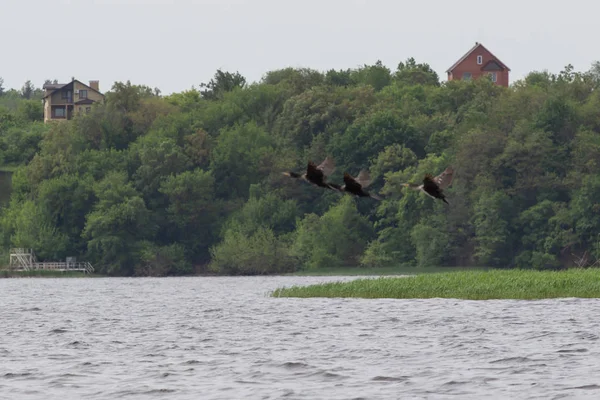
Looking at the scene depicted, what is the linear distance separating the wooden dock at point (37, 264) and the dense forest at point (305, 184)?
A: 3.00ft

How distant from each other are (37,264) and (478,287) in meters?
80.3

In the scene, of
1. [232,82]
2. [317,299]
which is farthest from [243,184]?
[317,299]

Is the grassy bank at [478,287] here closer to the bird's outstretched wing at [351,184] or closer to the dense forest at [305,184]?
the bird's outstretched wing at [351,184]

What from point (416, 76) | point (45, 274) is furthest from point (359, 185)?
point (416, 76)

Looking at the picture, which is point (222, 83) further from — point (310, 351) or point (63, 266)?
point (310, 351)

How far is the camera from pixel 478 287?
65375 mm

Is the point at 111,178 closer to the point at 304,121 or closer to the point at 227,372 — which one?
the point at 304,121

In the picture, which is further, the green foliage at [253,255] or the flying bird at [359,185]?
the green foliage at [253,255]

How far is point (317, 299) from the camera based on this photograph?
70.0m

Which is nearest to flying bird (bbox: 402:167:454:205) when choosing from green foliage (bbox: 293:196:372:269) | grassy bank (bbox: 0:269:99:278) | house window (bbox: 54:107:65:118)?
green foliage (bbox: 293:196:372:269)

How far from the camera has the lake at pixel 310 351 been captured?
3541 centimetres

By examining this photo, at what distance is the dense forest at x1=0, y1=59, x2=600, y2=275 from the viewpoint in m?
119

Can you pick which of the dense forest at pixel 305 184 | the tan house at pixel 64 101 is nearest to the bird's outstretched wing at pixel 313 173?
the dense forest at pixel 305 184

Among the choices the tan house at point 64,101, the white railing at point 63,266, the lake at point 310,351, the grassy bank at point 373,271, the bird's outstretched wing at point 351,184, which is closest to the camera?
the bird's outstretched wing at point 351,184
